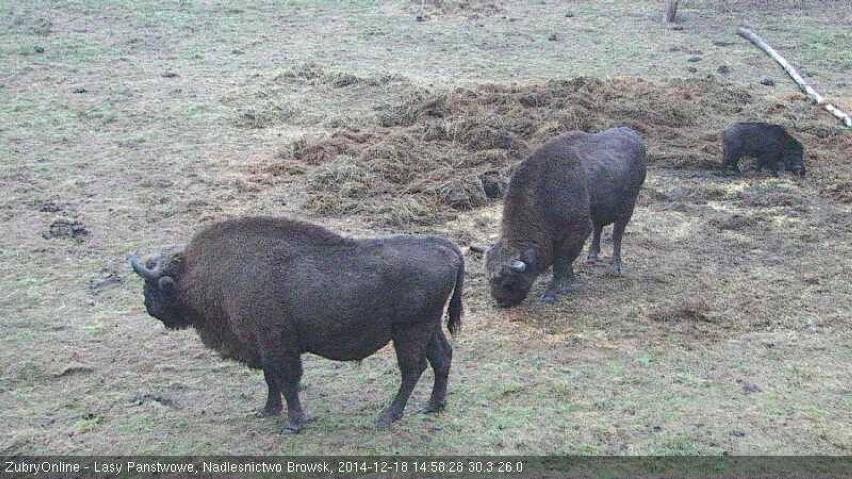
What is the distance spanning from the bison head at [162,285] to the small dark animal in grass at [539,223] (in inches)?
125

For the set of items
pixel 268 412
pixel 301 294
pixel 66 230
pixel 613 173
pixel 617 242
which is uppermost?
pixel 301 294

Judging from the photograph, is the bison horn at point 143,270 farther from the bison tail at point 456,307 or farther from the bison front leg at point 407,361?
the bison tail at point 456,307

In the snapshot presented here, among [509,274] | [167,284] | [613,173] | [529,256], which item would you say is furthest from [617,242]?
[167,284]

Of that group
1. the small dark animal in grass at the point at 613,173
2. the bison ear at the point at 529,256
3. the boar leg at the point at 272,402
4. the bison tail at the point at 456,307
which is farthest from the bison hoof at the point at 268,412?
the small dark animal in grass at the point at 613,173

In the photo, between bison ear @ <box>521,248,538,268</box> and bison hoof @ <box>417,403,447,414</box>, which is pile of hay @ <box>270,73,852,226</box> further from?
bison hoof @ <box>417,403,447,414</box>

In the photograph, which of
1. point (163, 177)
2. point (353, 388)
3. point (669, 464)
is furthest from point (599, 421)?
point (163, 177)

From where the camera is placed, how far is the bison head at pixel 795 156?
12152 millimetres

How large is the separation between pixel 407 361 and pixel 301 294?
93 centimetres

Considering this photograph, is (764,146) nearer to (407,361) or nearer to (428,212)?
(428,212)

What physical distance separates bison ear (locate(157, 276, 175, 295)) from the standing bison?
3.23 meters

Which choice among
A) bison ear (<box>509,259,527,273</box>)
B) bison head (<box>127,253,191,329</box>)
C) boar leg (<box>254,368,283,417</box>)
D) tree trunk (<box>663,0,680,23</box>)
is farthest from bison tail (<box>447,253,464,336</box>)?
tree trunk (<box>663,0,680,23</box>)

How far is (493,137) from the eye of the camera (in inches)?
501

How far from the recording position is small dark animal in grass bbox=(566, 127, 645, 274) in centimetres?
899

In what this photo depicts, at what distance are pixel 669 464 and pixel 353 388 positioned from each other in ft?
8.36
